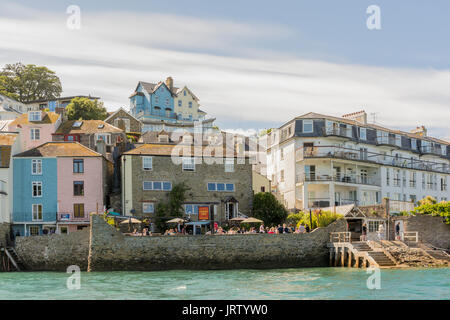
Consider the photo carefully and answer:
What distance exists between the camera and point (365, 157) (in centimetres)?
6525

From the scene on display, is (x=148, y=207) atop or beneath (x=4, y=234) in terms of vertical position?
atop

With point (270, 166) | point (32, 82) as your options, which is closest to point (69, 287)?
point (270, 166)

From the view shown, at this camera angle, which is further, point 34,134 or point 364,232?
point 34,134

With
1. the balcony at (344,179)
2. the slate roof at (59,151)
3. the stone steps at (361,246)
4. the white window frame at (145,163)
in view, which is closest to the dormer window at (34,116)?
the slate roof at (59,151)

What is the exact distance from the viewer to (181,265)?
42.8 metres

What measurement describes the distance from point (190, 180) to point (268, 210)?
7.77 meters

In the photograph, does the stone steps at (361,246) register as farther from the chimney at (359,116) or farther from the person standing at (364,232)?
the chimney at (359,116)

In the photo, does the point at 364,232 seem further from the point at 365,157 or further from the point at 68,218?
the point at 68,218

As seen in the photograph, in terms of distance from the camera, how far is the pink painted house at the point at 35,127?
6369 centimetres

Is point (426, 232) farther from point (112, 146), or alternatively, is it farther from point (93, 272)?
point (112, 146)

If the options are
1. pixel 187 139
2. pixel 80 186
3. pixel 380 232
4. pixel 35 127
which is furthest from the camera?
pixel 35 127

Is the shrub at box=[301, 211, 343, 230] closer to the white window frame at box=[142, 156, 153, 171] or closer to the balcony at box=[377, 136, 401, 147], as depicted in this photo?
the white window frame at box=[142, 156, 153, 171]

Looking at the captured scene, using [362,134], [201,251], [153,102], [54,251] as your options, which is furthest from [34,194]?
[153,102]

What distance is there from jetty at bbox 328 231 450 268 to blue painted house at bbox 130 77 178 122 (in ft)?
209
